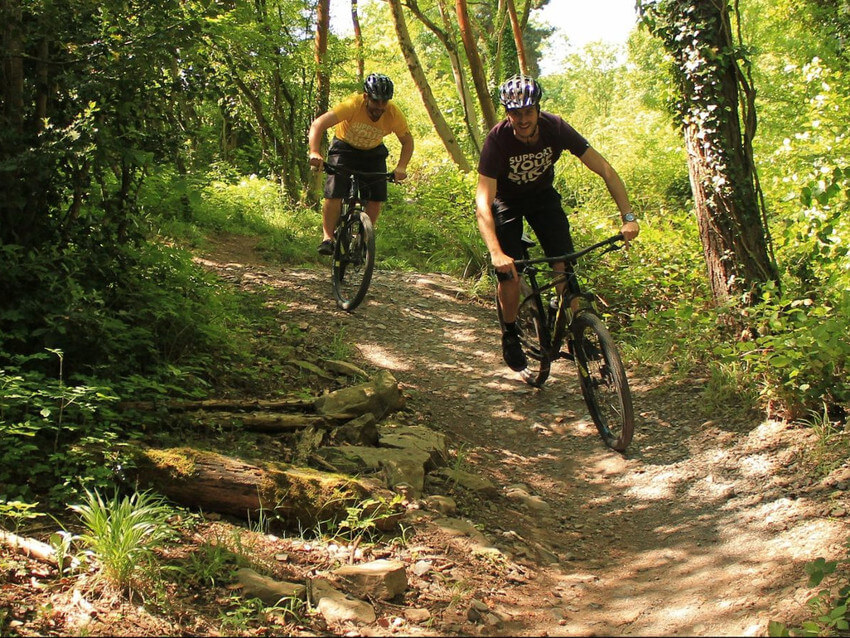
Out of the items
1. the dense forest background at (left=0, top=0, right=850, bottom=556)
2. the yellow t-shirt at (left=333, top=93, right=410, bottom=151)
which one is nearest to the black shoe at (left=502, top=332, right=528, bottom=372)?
the dense forest background at (left=0, top=0, right=850, bottom=556)

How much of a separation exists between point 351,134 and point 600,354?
12.6 feet

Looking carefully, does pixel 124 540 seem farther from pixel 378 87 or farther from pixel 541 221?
pixel 378 87

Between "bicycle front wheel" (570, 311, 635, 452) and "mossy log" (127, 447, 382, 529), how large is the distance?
2.08m

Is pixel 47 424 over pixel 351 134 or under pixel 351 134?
under

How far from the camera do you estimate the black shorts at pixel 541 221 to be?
5430mm

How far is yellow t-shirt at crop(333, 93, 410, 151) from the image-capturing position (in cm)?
728

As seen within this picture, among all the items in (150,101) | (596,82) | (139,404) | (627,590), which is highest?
(596,82)

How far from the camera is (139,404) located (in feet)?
13.8

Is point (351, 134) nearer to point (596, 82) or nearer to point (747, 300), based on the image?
point (747, 300)

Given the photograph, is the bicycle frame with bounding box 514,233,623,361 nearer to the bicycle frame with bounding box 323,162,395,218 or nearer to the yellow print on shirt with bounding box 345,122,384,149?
the bicycle frame with bounding box 323,162,395,218

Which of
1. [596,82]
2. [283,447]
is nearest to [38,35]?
[283,447]

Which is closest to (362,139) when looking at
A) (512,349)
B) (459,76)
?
(512,349)

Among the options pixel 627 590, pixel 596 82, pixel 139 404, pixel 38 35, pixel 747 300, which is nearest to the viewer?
pixel 627 590

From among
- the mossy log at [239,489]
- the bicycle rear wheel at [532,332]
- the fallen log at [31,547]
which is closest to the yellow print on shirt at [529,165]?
the bicycle rear wheel at [532,332]
